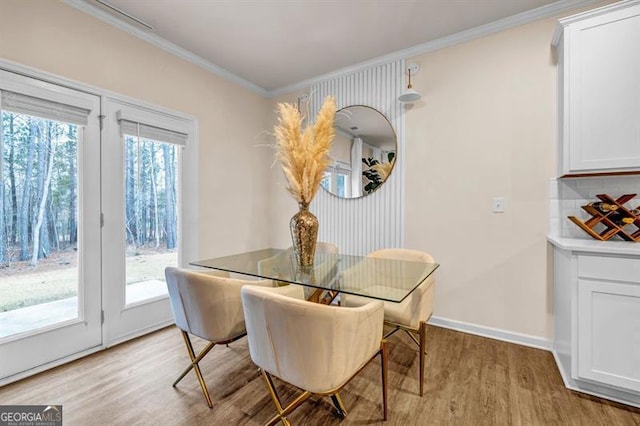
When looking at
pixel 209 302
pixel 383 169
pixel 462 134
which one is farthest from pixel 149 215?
pixel 462 134

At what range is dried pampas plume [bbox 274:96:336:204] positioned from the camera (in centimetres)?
181

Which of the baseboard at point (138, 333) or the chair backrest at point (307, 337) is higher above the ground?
the chair backrest at point (307, 337)

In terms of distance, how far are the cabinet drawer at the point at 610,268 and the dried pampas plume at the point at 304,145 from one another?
1688 millimetres

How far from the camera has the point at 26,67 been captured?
191 centimetres

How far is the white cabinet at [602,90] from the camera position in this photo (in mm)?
1791

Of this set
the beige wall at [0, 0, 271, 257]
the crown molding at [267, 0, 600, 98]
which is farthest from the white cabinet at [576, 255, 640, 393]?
the beige wall at [0, 0, 271, 257]

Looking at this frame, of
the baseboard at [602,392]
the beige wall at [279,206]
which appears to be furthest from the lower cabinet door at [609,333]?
the beige wall at [279,206]

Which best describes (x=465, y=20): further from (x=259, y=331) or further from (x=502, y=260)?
(x=259, y=331)

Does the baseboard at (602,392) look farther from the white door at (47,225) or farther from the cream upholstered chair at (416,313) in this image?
the white door at (47,225)

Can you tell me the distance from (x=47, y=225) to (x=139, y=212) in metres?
0.64

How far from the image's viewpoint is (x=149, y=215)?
8.73 ft

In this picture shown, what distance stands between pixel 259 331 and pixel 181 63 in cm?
284

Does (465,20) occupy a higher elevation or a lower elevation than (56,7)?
higher

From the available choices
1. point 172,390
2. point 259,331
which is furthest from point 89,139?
point 259,331
